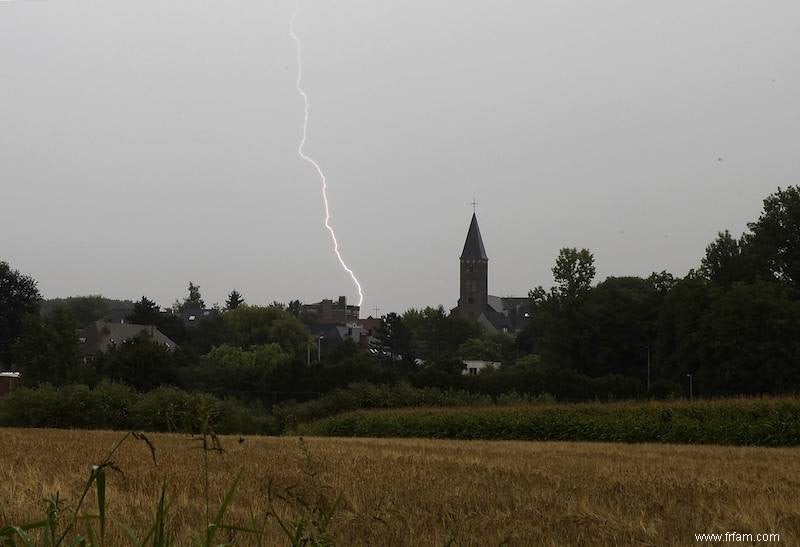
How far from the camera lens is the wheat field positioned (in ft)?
19.0

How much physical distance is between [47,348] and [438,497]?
238 feet

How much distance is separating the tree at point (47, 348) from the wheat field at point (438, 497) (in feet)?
209

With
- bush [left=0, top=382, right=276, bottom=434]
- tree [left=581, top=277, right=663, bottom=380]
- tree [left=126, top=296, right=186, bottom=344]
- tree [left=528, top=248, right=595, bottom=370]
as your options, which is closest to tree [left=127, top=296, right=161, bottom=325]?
tree [left=126, top=296, right=186, bottom=344]

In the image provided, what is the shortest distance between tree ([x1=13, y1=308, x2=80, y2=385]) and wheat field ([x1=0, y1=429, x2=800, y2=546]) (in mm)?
63591

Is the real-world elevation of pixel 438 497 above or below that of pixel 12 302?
below

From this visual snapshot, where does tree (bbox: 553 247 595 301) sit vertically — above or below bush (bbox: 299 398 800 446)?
above

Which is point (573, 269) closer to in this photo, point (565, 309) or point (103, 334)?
point (565, 309)

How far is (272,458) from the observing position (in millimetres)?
13250

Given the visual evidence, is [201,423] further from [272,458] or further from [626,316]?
[626,316]

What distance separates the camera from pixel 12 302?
96750mm

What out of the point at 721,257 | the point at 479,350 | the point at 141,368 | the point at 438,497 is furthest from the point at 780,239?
the point at 479,350

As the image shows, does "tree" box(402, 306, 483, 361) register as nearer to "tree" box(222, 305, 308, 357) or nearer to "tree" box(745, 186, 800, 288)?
"tree" box(222, 305, 308, 357)

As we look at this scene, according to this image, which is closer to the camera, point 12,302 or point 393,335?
point 12,302

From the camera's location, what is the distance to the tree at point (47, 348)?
7312cm
